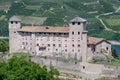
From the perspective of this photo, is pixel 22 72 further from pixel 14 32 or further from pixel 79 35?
pixel 14 32

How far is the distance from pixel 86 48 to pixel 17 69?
12225 mm

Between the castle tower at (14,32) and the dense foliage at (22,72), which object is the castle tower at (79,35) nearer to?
the castle tower at (14,32)

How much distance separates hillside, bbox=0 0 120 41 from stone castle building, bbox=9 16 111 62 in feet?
256

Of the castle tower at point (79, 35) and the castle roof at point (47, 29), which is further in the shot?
the castle roof at point (47, 29)

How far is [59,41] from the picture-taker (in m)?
63.8

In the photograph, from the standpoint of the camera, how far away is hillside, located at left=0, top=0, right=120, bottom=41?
14988 cm

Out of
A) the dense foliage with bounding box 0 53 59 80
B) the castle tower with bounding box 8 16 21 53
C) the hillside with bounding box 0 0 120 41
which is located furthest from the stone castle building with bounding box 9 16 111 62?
the hillside with bounding box 0 0 120 41

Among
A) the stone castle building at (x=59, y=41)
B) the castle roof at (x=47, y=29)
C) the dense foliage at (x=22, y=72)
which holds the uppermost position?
the castle roof at (x=47, y=29)

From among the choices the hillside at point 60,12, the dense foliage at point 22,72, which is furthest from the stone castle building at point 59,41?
the hillside at point 60,12

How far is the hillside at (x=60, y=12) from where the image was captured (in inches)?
5901

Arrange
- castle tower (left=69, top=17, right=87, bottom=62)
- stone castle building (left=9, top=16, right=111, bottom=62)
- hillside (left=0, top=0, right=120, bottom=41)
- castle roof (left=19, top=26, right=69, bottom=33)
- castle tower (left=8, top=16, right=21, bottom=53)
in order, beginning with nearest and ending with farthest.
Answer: castle tower (left=69, top=17, right=87, bottom=62)
stone castle building (left=9, top=16, right=111, bottom=62)
castle roof (left=19, top=26, right=69, bottom=33)
castle tower (left=8, top=16, right=21, bottom=53)
hillside (left=0, top=0, right=120, bottom=41)

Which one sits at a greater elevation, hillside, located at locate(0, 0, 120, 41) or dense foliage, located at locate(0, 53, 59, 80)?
hillside, located at locate(0, 0, 120, 41)

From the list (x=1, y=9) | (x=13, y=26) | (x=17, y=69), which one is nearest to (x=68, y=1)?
→ (x=1, y=9)

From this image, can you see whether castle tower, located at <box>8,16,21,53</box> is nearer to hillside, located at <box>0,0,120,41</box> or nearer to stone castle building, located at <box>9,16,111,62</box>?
stone castle building, located at <box>9,16,111,62</box>
